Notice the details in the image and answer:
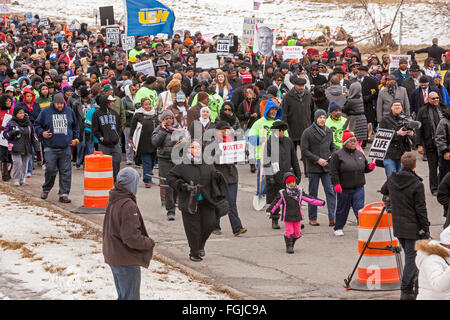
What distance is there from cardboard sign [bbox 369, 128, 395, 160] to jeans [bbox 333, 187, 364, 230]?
151 centimetres

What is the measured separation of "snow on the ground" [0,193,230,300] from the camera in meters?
9.62

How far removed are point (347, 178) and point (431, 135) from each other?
3.66 meters

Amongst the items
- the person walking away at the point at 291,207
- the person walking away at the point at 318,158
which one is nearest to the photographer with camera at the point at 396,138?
the person walking away at the point at 318,158

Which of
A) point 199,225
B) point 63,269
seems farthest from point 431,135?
point 63,269

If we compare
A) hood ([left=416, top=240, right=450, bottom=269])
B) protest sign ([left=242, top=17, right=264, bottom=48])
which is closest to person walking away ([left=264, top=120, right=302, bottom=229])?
hood ([left=416, top=240, right=450, bottom=269])

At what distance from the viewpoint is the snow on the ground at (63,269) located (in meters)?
9.62

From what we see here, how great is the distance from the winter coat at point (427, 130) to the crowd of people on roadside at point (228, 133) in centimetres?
2

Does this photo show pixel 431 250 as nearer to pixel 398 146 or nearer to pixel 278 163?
pixel 278 163

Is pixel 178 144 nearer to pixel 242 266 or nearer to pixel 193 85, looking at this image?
pixel 242 266

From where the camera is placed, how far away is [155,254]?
38.4 ft

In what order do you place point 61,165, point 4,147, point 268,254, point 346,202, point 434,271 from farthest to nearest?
1. point 4,147
2. point 61,165
3. point 346,202
4. point 268,254
5. point 434,271

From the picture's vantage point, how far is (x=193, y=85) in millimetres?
21828
